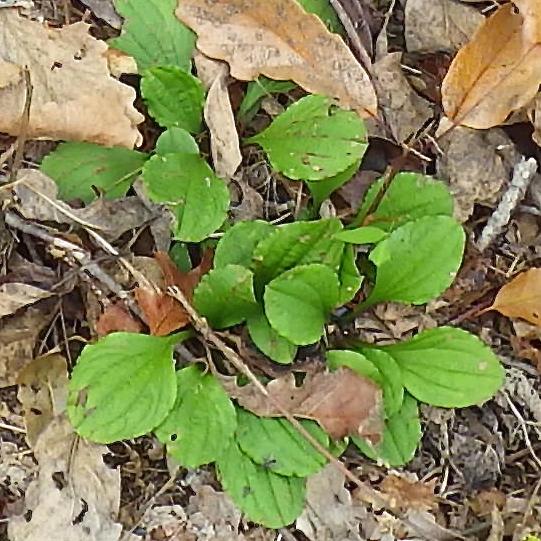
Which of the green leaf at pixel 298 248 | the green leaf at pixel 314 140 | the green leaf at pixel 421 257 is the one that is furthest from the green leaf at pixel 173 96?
the green leaf at pixel 421 257

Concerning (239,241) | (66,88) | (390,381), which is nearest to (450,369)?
(390,381)

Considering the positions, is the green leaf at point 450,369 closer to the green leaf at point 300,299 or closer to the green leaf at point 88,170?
the green leaf at point 300,299

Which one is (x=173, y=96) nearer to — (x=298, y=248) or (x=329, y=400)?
(x=298, y=248)

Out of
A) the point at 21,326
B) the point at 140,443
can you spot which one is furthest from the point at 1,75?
the point at 140,443

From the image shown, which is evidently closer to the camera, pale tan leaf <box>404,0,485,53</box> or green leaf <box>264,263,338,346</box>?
green leaf <box>264,263,338,346</box>

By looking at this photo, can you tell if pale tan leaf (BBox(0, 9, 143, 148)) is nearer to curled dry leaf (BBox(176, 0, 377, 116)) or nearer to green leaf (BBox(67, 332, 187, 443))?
curled dry leaf (BBox(176, 0, 377, 116))

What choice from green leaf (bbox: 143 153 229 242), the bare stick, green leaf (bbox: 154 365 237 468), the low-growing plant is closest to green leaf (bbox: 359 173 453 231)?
the low-growing plant
